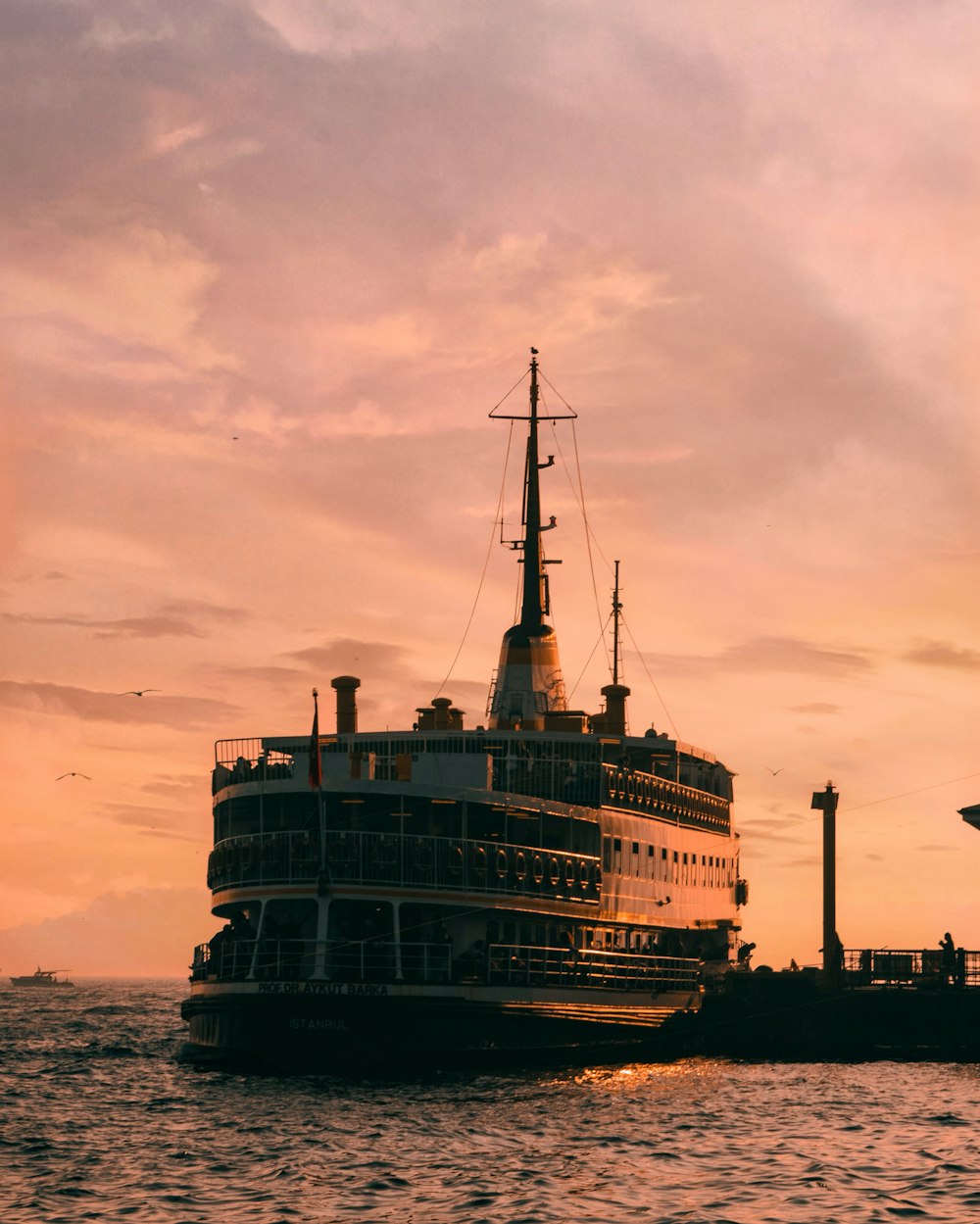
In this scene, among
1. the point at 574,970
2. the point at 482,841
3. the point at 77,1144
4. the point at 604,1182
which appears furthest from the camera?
the point at 574,970

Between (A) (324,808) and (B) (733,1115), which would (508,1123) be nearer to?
(B) (733,1115)

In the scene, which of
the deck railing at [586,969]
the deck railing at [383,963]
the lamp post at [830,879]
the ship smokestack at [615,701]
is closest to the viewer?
the deck railing at [383,963]

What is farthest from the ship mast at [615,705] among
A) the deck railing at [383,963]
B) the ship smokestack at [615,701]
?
the deck railing at [383,963]

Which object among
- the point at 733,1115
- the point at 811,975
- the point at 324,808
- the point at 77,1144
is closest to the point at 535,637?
the point at 811,975

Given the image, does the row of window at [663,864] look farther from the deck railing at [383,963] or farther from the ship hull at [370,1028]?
the ship hull at [370,1028]

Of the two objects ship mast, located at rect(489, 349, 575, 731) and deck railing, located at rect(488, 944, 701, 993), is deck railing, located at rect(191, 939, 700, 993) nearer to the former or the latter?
deck railing, located at rect(488, 944, 701, 993)

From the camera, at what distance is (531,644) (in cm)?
7025

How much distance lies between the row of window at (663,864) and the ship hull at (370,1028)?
358 inches

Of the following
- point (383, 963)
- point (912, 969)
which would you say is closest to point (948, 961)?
point (912, 969)

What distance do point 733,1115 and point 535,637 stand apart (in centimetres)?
2949

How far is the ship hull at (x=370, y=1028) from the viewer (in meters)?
46.4

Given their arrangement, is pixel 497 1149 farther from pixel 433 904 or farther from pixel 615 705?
pixel 615 705

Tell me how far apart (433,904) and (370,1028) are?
4.54 metres

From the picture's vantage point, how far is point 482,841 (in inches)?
1970
